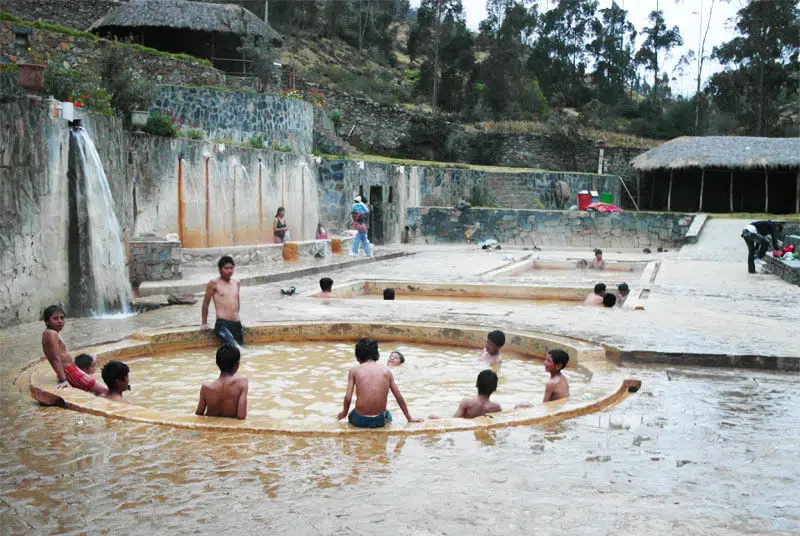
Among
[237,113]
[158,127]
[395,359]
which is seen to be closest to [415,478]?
[395,359]

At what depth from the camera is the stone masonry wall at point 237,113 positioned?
22672mm

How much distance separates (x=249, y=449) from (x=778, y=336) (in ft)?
20.1

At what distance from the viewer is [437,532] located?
3.70 metres

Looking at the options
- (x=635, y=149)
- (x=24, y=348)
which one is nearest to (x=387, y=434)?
(x=24, y=348)

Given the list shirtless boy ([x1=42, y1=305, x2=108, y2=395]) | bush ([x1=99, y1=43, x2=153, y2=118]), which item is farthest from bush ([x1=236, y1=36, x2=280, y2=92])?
shirtless boy ([x1=42, y1=305, x2=108, y2=395])

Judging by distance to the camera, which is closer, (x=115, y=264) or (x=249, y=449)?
(x=249, y=449)

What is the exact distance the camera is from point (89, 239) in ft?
35.4

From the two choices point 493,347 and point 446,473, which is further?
point 493,347

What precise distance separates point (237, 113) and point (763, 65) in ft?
100.0

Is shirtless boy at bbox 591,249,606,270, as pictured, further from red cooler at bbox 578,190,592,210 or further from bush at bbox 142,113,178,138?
red cooler at bbox 578,190,592,210

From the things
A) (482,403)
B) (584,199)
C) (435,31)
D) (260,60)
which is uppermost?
(435,31)

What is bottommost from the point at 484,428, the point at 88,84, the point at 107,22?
the point at 484,428

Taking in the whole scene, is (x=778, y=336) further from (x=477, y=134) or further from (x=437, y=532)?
(x=477, y=134)

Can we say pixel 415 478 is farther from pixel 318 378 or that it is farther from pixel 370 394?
pixel 318 378
